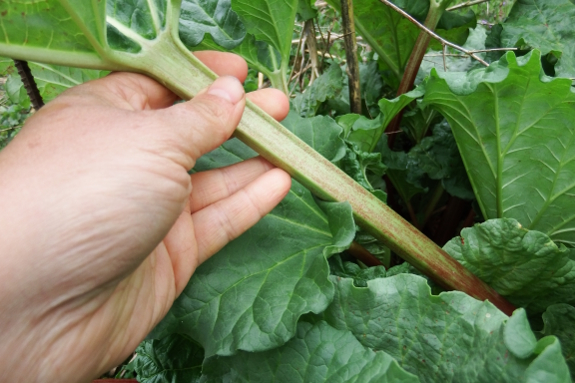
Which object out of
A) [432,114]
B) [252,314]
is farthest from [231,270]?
[432,114]

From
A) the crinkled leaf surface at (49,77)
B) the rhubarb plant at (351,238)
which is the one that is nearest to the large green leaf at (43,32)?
the rhubarb plant at (351,238)

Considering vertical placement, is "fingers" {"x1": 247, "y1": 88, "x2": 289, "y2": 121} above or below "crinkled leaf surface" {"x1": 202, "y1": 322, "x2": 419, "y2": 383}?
above

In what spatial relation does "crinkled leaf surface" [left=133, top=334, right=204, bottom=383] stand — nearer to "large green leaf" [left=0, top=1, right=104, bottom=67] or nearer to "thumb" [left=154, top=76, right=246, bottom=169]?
"thumb" [left=154, top=76, right=246, bottom=169]

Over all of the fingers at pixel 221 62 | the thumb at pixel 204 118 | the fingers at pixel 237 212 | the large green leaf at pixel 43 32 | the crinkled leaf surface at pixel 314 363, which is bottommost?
the crinkled leaf surface at pixel 314 363

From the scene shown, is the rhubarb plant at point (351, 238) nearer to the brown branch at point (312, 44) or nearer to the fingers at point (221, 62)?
the fingers at point (221, 62)

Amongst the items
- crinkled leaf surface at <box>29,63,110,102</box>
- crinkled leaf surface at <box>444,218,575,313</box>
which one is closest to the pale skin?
crinkled leaf surface at <box>29,63,110,102</box>

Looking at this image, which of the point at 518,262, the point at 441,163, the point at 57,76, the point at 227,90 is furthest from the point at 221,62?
the point at 518,262
